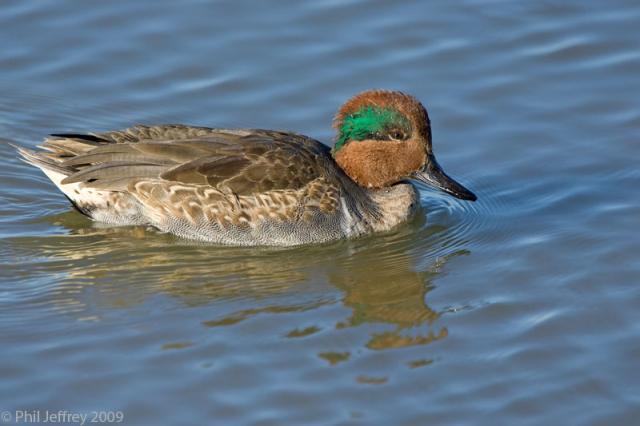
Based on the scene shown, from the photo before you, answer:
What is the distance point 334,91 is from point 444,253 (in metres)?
2.80

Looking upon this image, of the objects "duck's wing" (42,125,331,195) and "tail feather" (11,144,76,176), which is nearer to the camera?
"duck's wing" (42,125,331,195)

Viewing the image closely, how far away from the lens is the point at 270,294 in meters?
9.73

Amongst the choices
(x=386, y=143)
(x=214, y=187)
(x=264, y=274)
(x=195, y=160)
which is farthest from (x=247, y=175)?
(x=386, y=143)

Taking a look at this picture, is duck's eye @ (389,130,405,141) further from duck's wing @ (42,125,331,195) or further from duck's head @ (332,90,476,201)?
duck's wing @ (42,125,331,195)

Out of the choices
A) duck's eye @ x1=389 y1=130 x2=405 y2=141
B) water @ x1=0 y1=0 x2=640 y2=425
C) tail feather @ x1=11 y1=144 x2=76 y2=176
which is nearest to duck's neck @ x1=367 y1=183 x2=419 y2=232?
water @ x1=0 y1=0 x2=640 y2=425

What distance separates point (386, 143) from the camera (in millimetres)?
11078

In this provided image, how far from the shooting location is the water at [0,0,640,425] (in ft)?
27.3

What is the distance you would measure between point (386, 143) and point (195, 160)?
5.36 feet

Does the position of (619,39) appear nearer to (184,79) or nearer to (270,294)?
(184,79)

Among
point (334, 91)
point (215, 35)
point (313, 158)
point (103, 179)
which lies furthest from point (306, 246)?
point (215, 35)

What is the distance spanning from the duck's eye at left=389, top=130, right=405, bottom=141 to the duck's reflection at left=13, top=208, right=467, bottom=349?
0.80 m

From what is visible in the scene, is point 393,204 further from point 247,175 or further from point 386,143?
point 247,175

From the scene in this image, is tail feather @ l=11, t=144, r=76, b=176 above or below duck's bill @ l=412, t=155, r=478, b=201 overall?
above

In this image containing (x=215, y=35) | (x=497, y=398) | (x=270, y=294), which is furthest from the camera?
(x=215, y=35)
